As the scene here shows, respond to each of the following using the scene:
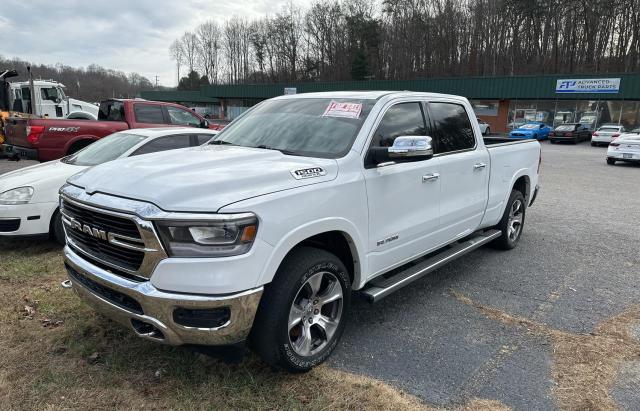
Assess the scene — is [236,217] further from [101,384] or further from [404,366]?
[404,366]

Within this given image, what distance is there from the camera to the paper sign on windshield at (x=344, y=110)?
147 inches

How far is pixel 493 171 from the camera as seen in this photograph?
207 inches

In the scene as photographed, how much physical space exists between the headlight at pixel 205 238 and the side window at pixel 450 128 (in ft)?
8.08

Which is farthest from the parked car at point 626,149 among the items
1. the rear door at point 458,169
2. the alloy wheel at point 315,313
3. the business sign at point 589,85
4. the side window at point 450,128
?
the alloy wheel at point 315,313

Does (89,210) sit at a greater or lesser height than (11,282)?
greater

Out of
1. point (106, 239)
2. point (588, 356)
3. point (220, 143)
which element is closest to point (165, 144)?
point (220, 143)

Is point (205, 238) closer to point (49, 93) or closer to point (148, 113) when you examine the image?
point (148, 113)

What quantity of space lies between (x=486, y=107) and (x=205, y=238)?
40.6 m

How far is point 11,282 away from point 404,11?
6645 centimetres

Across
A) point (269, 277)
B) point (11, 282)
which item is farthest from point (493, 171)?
point (11, 282)

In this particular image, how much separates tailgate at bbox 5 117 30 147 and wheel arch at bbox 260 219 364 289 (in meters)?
8.55

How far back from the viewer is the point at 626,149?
17312mm

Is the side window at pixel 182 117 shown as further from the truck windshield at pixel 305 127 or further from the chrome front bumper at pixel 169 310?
the chrome front bumper at pixel 169 310

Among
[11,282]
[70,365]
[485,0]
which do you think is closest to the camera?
[70,365]
